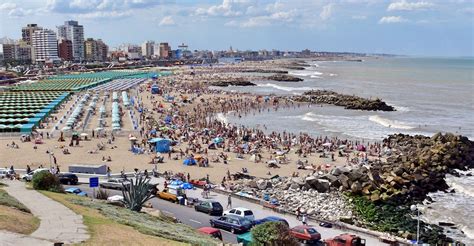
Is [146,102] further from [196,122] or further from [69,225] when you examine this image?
[69,225]

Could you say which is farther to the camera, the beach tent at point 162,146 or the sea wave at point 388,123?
the sea wave at point 388,123

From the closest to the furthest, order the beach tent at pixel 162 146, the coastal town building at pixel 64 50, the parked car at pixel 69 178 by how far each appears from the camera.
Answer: the parked car at pixel 69 178 < the beach tent at pixel 162 146 < the coastal town building at pixel 64 50

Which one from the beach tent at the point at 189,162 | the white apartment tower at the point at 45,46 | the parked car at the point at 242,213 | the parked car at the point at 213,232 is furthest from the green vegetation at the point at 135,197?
the white apartment tower at the point at 45,46

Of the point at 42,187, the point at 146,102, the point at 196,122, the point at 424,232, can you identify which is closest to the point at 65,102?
the point at 146,102

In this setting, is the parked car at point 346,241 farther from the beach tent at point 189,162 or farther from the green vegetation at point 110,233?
the beach tent at point 189,162

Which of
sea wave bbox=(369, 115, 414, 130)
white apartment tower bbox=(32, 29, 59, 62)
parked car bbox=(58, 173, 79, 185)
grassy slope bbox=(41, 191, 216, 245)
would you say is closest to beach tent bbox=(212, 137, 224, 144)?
parked car bbox=(58, 173, 79, 185)

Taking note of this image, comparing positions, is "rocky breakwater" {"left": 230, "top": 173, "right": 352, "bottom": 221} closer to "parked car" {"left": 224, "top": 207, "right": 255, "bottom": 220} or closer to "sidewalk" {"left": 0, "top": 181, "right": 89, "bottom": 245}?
"parked car" {"left": 224, "top": 207, "right": 255, "bottom": 220}

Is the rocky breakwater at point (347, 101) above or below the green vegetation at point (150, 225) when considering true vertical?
below
